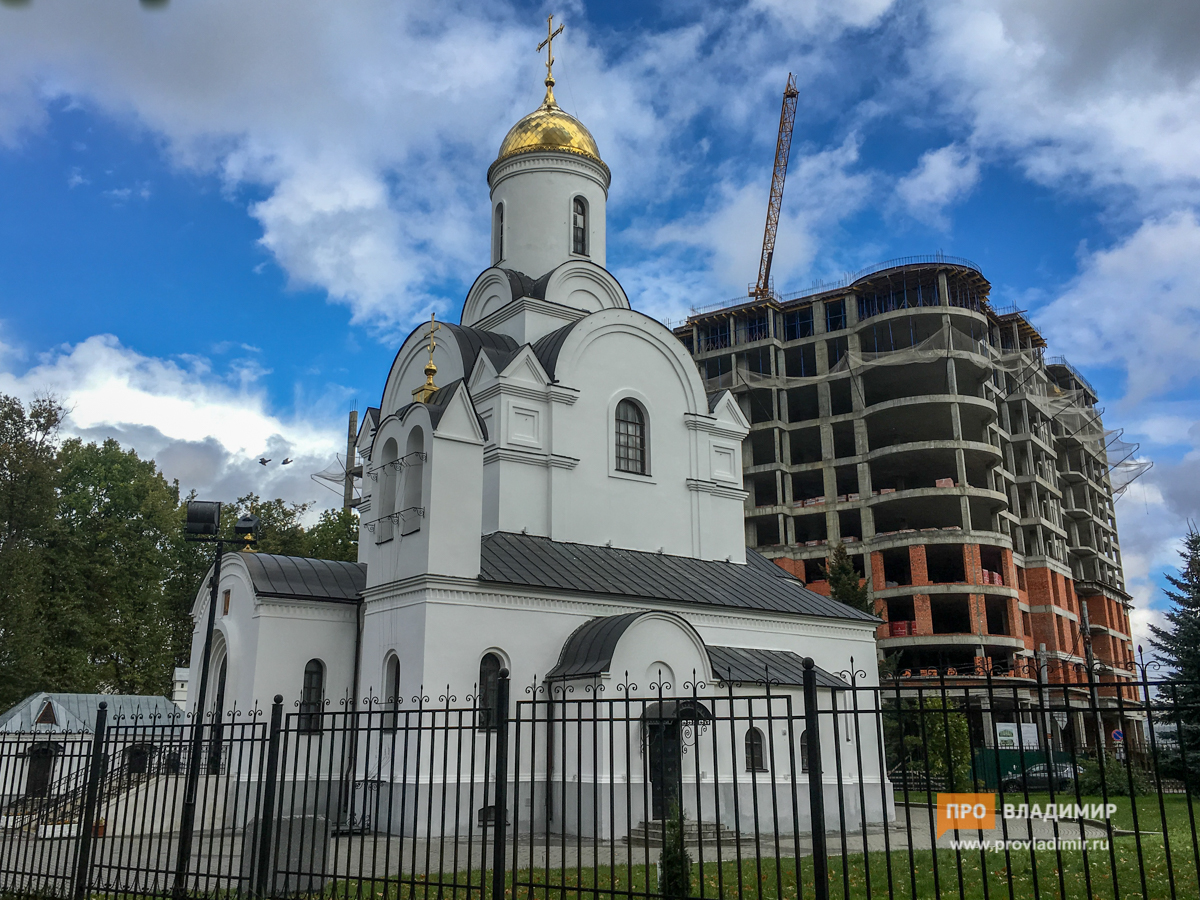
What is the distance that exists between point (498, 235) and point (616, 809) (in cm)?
1612

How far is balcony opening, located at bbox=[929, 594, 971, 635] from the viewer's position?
47.2 metres

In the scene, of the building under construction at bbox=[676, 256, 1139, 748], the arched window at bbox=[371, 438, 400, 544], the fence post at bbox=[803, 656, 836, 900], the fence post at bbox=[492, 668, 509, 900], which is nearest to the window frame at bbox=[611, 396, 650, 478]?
the arched window at bbox=[371, 438, 400, 544]

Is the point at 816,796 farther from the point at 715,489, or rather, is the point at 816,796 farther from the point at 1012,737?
the point at 1012,737

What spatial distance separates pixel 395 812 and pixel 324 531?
2836 centimetres

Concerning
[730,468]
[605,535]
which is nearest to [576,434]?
[605,535]

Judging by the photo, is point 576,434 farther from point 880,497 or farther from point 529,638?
point 880,497

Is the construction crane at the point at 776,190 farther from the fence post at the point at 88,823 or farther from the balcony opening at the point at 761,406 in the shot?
the fence post at the point at 88,823

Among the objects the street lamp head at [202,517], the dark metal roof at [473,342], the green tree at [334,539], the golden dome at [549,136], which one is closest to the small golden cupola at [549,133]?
the golden dome at [549,136]

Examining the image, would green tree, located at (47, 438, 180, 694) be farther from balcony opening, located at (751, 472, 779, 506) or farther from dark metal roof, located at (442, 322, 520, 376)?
balcony opening, located at (751, 472, 779, 506)

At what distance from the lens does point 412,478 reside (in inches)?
713

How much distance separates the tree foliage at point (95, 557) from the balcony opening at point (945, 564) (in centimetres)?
2750

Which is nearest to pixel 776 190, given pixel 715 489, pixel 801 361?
pixel 801 361

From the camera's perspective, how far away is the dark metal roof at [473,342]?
22.5 metres

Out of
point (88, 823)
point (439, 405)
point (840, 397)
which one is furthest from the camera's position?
point (840, 397)
